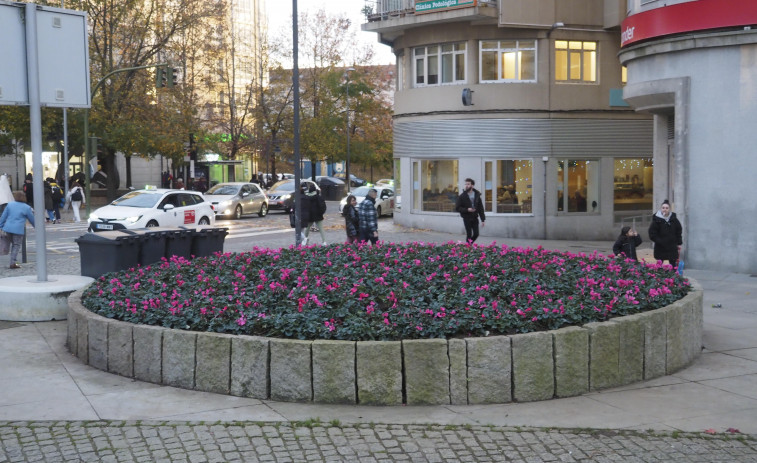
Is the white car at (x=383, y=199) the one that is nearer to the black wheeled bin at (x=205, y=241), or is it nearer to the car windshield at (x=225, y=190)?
the car windshield at (x=225, y=190)

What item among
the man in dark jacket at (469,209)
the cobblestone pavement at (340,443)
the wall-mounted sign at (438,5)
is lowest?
the cobblestone pavement at (340,443)

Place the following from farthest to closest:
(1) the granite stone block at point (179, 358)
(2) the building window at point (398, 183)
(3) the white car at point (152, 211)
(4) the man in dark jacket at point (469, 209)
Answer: (2) the building window at point (398, 183) < (3) the white car at point (152, 211) < (4) the man in dark jacket at point (469, 209) < (1) the granite stone block at point (179, 358)

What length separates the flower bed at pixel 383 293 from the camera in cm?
811

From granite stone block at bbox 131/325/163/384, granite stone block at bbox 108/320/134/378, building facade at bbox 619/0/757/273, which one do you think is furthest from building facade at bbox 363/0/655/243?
granite stone block at bbox 131/325/163/384

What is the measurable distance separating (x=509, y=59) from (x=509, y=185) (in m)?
4.01

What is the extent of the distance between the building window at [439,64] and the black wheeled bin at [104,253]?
16793 millimetres

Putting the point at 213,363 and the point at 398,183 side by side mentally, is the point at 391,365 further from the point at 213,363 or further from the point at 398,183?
the point at 398,183

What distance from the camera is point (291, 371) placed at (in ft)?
24.8

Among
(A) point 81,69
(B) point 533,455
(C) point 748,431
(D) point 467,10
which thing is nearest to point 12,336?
(A) point 81,69

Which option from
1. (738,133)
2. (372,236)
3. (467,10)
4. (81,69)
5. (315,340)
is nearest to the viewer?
(315,340)

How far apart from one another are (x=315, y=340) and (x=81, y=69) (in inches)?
258

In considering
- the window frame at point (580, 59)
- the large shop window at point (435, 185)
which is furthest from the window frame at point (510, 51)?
the large shop window at point (435, 185)

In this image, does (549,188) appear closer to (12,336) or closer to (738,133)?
(738,133)

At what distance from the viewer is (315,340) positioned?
7.70 meters
